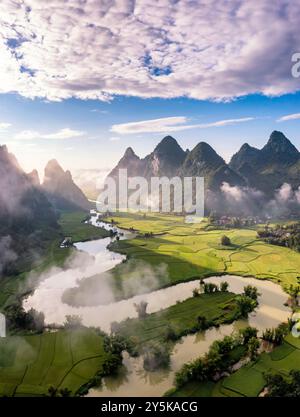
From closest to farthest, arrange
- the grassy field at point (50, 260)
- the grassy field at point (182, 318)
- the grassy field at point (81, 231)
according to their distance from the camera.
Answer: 1. the grassy field at point (182, 318)
2. the grassy field at point (50, 260)
3. the grassy field at point (81, 231)

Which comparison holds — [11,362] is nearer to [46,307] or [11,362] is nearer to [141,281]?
[46,307]

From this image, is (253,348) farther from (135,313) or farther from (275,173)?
(275,173)

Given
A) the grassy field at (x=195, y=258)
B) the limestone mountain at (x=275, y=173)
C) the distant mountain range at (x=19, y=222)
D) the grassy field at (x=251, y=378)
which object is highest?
the limestone mountain at (x=275, y=173)

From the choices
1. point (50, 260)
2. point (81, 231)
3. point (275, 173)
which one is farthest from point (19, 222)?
point (275, 173)

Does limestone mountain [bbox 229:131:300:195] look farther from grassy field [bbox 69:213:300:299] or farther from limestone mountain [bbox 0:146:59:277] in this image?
limestone mountain [bbox 0:146:59:277]

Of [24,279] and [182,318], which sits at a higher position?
[24,279]

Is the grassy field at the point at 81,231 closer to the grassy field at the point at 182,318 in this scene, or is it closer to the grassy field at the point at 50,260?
the grassy field at the point at 50,260

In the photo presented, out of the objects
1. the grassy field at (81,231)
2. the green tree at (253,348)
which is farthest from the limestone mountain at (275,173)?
the green tree at (253,348)

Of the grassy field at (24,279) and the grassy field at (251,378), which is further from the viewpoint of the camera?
the grassy field at (24,279)
